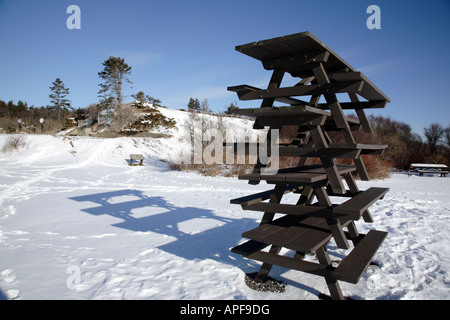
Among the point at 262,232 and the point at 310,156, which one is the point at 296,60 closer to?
the point at 310,156

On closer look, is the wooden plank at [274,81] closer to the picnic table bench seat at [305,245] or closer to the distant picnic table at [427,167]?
the picnic table bench seat at [305,245]

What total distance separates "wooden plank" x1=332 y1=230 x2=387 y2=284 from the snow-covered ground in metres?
0.47

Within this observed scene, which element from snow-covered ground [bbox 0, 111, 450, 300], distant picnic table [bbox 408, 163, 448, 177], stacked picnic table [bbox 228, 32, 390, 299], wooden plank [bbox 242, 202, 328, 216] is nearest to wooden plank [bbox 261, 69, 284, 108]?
stacked picnic table [bbox 228, 32, 390, 299]

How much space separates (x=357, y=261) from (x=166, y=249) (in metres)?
2.66

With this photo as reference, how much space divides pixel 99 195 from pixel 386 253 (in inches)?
302

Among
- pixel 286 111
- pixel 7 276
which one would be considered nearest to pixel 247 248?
pixel 286 111

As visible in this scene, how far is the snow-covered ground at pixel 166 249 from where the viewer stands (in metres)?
2.96

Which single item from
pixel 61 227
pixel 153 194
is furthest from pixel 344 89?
pixel 153 194

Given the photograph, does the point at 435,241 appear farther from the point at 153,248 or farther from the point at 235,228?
the point at 153,248

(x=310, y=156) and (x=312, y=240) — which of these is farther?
(x=310, y=156)

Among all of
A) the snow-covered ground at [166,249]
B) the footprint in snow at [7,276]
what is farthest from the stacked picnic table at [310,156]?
the footprint in snow at [7,276]

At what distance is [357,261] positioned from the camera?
2.52 m

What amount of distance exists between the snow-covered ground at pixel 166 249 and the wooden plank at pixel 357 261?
47cm

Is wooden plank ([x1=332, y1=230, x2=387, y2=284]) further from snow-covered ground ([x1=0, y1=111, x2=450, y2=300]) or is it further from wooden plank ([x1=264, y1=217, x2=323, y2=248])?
snow-covered ground ([x1=0, y1=111, x2=450, y2=300])
